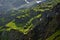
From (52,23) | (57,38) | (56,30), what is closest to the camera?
(57,38)

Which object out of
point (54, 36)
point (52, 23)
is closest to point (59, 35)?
point (54, 36)

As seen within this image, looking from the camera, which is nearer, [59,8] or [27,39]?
[59,8]

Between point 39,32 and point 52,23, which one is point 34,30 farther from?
point 52,23

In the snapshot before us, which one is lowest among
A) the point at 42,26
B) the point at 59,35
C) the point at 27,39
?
the point at 27,39

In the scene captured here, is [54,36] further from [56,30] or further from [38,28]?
[38,28]

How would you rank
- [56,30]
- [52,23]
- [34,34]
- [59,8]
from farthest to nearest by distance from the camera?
[34,34] → [59,8] → [52,23] → [56,30]

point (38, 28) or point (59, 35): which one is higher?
point (59, 35)

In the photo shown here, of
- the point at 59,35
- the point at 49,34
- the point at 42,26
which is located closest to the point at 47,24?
the point at 42,26

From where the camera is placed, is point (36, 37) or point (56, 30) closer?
point (56, 30)

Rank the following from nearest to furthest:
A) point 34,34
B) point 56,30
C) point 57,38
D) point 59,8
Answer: point 57,38 < point 56,30 < point 59,8 < point 34,34
